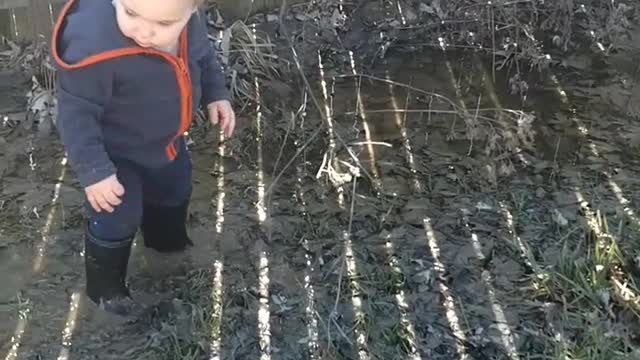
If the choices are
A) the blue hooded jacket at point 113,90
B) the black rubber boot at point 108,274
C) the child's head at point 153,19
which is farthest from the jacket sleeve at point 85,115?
the black rubber boot at point 108,274

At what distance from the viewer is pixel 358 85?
4023mm

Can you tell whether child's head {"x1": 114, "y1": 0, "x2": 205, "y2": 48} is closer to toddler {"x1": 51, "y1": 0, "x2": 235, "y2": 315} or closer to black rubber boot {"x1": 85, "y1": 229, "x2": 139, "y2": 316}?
toddler {"x1": 51, "y1": 0, "x2": 235, "y2": 315}

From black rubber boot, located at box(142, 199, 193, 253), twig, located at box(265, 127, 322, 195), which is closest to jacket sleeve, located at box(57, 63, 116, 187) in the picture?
black rubber boot, located at box(142, 199, 193, 253)

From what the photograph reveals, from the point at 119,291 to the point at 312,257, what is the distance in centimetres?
60

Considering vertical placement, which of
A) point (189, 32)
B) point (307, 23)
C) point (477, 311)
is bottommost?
point (307, 23)

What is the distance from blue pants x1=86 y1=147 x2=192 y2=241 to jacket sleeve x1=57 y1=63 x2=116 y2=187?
19 centimetres

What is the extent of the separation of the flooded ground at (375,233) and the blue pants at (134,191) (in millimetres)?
267

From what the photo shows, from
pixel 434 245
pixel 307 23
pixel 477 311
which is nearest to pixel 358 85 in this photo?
pixel 307 23

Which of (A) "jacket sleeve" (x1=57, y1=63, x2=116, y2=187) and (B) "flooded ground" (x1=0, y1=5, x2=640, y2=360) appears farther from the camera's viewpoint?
(B) "flooded ground" (x1=0, y1=5, x2=640, y2=360)

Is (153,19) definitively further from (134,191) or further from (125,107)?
(134,191)

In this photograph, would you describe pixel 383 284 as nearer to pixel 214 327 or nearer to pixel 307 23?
pixel 214 327

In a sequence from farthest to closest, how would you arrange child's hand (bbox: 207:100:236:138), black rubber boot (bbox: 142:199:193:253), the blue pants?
1. black rubber boot (bbox: 142:199:193:253)
2. child's hand (bbox: 207:100:236:138)
3. the blue pants

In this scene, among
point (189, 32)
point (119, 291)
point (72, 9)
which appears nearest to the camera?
point (72, 9)

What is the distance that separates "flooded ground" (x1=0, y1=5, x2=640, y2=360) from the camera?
2623 millimetres
